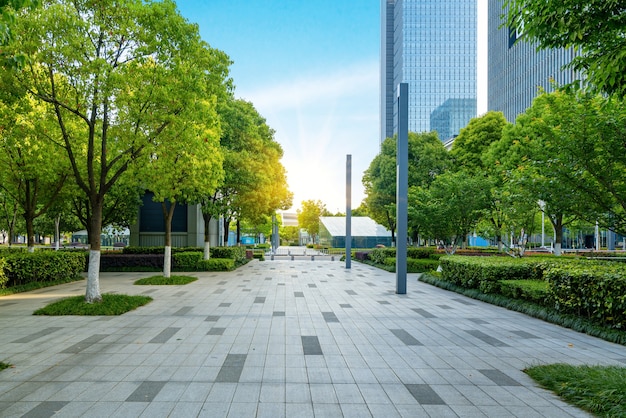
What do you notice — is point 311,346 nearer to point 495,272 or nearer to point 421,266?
point 495,272

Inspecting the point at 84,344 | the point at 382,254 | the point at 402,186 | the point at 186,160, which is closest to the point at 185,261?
the point at 186,160

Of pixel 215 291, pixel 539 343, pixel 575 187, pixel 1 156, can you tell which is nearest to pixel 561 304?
pixel 539 343

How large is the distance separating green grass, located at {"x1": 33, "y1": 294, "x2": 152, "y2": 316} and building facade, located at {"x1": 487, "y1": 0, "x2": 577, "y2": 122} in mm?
73795

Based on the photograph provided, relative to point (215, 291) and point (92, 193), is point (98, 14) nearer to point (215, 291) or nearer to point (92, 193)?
point (92, 193)

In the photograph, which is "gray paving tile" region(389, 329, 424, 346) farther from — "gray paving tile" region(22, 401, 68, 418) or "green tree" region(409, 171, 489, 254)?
"green tree" region(409, 171, 489, 254)

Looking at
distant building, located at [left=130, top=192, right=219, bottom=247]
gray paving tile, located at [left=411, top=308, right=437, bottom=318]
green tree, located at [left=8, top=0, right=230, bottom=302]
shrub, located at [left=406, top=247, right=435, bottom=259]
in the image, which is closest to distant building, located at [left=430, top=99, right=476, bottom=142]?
shrub, located at [left=406, top=247, right=435, bottom=259]

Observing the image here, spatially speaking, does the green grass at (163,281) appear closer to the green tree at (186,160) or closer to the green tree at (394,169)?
the green tree at (186,160)

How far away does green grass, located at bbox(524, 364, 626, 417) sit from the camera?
13.4 ft

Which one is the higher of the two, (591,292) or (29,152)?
(29,152)

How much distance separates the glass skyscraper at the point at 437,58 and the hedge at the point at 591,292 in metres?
111

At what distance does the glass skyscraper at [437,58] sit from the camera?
378 ft

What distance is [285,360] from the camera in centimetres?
586

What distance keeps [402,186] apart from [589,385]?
342 inches

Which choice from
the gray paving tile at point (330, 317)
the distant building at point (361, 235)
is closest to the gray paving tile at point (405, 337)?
the gray paving tile at point (330, 317)
